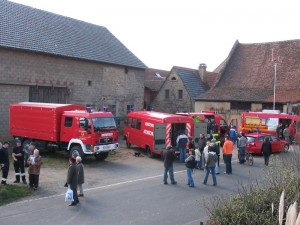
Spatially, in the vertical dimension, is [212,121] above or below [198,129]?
above

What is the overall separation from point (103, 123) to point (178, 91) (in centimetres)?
2152

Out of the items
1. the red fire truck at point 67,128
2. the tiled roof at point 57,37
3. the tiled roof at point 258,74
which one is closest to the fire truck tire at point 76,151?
the red fire truck at point 67,128

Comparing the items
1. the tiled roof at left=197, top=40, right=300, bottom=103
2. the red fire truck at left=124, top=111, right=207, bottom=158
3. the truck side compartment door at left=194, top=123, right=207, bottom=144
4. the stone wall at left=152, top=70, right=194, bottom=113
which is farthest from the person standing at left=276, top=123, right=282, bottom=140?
the stone wall at left=152, top=70, right=194, bottom=113

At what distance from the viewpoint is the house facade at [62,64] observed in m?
23.8

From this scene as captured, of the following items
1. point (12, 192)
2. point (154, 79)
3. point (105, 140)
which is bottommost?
point (12, 192)

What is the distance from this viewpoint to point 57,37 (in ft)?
92.0

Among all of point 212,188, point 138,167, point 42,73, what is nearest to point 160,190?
point 212,188

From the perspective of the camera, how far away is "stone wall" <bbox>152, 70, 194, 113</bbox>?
3787cm

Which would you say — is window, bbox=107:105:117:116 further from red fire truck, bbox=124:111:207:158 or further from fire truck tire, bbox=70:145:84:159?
fire truck tire, bbox=70:145:84:159

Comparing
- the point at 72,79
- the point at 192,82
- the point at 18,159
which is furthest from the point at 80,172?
the point at 192,82

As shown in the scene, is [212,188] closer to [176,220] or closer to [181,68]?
[176,220]

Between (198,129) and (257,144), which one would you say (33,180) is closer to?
(198,129)

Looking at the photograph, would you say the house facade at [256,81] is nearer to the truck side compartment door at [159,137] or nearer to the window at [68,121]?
the truck side compartment door at [159,137]

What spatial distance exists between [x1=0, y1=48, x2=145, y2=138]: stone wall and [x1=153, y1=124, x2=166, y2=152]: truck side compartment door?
417 inches
